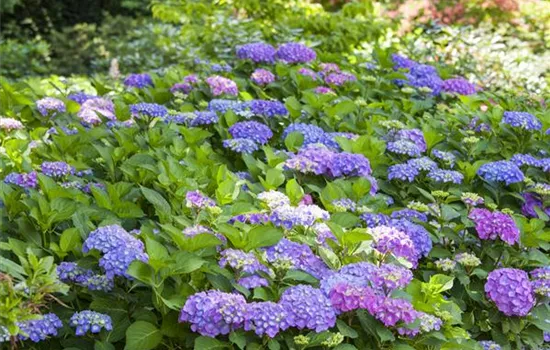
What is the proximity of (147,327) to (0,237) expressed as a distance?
0.59 metres

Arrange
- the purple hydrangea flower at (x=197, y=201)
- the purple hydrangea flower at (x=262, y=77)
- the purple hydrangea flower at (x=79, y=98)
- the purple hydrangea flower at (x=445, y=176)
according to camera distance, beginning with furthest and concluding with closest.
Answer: the purple hydrangea flower at (x=262, y=77) < the purple hydrangea flower at (x=79, y=98) < the purple hydrangea flower at (x=445, y=176) < the purple hydrangea flower at (x=197, y=201)

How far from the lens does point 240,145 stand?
308 centimetres

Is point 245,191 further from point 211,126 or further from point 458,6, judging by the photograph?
point 458,6

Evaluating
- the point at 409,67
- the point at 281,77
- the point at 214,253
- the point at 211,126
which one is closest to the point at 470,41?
the point at 409,67

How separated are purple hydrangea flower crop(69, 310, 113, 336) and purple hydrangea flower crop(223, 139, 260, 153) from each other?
118 cm

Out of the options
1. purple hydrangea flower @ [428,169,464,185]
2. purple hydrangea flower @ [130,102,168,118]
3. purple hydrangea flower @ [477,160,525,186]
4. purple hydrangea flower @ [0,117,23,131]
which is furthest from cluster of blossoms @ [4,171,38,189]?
purple hydrangea flower @ [477,160,525,186]

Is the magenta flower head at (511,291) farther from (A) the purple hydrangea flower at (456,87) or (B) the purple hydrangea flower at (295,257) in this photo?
(A) the purple hydrangea flower at (456,87)

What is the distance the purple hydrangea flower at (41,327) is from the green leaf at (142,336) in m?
0.17

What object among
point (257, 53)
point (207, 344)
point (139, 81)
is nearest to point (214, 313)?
point (207, 344)

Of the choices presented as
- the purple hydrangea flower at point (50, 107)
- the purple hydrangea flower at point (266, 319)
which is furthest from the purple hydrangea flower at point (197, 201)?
the purple hydrangea flower at point (50, 107)

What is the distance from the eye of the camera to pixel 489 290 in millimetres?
2393

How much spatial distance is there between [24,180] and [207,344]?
100 centimetres

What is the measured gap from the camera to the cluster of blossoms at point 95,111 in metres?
3.46

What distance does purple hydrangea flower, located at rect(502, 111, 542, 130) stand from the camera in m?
3.39
